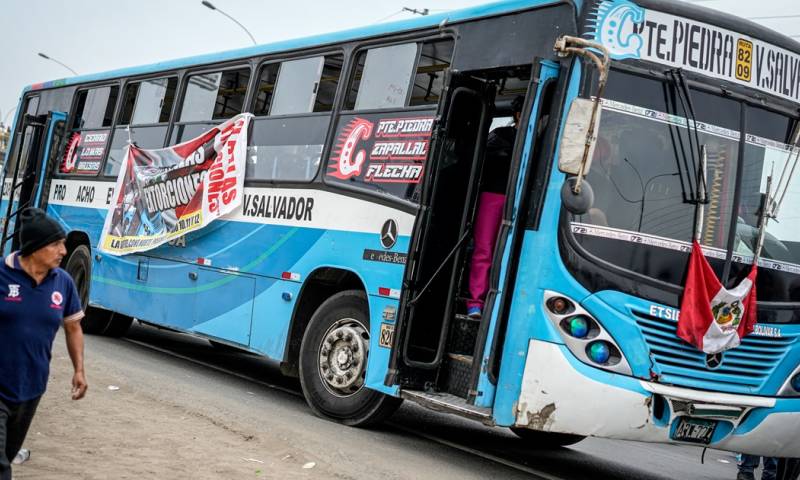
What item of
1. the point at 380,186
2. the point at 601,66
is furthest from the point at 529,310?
the point at 380,186

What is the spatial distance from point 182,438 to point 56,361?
369 centimetres

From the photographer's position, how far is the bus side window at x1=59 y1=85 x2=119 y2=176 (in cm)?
1445

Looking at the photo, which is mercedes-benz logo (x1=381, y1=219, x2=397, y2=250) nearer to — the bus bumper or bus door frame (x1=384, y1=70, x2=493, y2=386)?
bus door frame (x1=384, y1=70, x2=493, y2=386)

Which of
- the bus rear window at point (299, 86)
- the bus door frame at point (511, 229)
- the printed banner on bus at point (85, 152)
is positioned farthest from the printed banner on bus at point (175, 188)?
the bus door frame at point (511, 229)

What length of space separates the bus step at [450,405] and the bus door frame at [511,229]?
6 centimetres

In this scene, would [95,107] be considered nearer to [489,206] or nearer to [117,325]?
[117,325]

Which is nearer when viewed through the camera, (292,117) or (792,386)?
(792,386)

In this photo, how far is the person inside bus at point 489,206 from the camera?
8070 mm

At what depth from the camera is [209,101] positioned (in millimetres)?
12078

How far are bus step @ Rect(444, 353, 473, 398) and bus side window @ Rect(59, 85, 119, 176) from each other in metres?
7.91

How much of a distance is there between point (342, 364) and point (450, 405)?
5.85 ft

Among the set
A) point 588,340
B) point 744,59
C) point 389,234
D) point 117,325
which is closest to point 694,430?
point 588,340

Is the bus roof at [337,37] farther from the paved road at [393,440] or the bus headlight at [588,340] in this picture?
the paved road at [393,440]

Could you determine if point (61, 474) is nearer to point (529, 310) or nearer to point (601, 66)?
point (529, 310)
